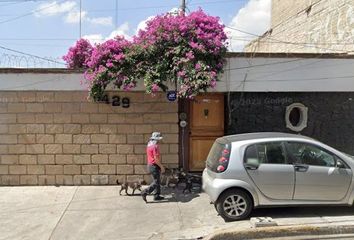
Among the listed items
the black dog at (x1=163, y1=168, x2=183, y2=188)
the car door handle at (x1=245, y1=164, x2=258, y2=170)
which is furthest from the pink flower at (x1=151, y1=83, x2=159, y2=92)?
the car door handle at (x1=245, y1=164, x2=258, y2=170)

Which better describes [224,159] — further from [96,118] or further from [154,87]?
[96,118]

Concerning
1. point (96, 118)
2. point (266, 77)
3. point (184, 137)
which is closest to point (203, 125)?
point (184, 137)

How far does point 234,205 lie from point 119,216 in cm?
227

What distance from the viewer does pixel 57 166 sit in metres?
11.0

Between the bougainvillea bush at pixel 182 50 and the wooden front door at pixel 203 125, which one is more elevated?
the bougainvillea bush at pixel 182 50

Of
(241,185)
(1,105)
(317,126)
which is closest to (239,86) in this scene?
(317,126)

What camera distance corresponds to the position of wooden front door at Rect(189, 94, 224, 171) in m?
11.3

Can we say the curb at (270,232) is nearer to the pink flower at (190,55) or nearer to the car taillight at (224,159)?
the car taillight at (224,159)

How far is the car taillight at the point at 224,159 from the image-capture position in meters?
7.91

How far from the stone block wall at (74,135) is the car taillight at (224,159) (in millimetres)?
3151

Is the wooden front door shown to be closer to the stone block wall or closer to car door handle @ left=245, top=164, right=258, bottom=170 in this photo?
the stone block wall

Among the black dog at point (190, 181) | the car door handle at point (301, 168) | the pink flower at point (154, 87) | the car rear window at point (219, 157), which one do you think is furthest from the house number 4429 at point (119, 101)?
the car door handle at point (301, 168)

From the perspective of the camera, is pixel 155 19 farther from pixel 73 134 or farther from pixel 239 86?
pixel 73 134

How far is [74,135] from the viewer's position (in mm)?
10922
